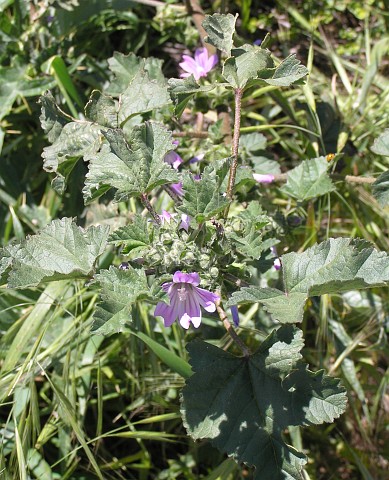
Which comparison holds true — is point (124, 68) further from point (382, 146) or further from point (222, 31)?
point (382, 146)

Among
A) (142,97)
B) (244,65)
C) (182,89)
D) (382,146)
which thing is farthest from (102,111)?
(382,146)

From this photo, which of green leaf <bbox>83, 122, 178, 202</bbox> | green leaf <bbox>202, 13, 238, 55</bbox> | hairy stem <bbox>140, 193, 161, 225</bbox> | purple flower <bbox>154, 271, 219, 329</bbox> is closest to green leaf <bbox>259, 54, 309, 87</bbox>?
green leaf <bbox>202, 13, 238, 55</bbox>

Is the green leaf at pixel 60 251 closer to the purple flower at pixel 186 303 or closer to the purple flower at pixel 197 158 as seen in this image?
the purple flower at pixel 186 303

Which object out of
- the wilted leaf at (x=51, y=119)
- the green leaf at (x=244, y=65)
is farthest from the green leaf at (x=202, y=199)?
the wilted leaf at (x=51, y=119)

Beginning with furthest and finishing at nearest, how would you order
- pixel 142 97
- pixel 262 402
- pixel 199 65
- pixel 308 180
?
pixel 199 65 → pixel 308 180 → pixel 142 97 → pixel 262 402

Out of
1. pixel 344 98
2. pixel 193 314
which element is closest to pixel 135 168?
pixel 193 314

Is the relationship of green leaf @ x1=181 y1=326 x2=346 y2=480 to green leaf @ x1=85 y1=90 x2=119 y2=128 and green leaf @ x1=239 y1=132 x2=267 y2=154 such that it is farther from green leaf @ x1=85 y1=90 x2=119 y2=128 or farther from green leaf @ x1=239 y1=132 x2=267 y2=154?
green leaf @ x1=239 y1=132 x2=267 y2=154
